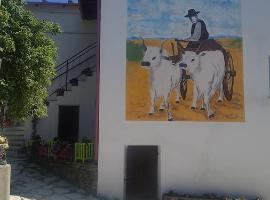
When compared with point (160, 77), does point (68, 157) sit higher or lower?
lower

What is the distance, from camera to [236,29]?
674 inches

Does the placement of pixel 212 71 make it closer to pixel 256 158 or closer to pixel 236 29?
pixel 236 29

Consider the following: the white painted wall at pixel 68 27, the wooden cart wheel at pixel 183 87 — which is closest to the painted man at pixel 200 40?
the wooden cart wheel at pixel 183 87

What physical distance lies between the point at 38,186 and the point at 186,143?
5538mm

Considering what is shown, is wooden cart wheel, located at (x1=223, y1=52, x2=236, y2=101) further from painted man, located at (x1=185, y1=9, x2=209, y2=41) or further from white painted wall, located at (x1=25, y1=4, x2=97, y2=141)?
white painted wall, located at (x1=25, y1=4, x2=97, y2=141)

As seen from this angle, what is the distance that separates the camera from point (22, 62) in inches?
545

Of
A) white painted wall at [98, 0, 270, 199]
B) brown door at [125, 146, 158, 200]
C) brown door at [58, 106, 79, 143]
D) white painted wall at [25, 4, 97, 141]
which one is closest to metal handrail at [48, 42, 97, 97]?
white painted wall at [25, 4, 97, 141]

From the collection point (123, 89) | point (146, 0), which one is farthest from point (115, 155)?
point (146, 0)

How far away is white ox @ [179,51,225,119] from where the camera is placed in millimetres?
16672

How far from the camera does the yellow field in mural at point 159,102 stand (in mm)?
16484

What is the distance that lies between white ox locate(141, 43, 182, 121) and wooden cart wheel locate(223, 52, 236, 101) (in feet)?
5.73

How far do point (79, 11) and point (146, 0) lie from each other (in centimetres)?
616

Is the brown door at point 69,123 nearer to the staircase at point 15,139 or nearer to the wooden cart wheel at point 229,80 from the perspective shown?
the staircase at point 15,139

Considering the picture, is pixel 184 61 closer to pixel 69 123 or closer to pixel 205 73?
pixel 205 73
